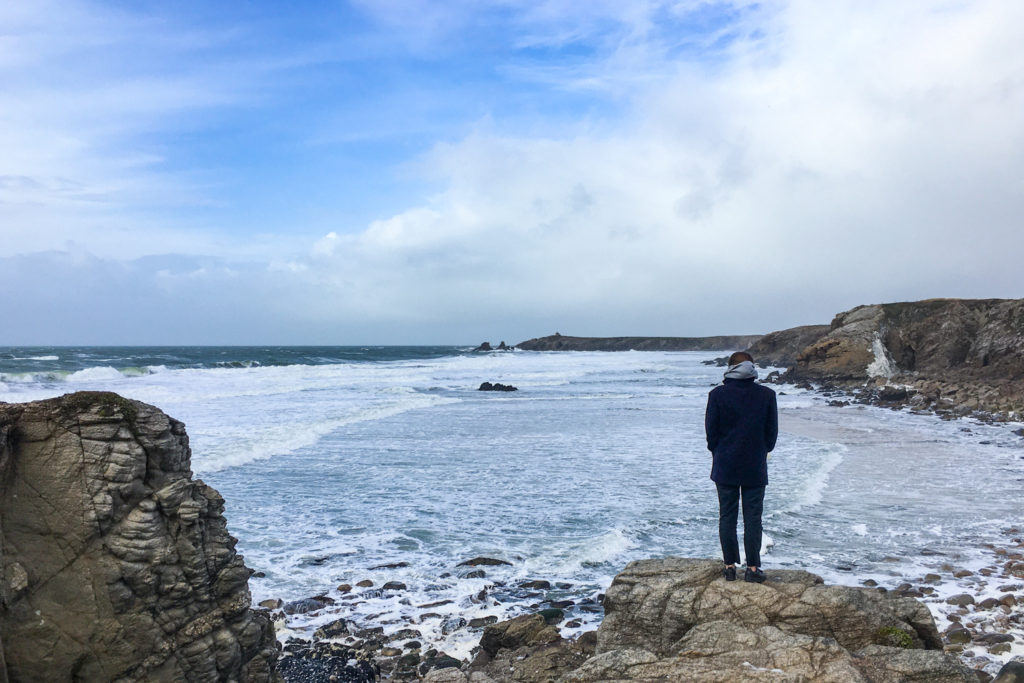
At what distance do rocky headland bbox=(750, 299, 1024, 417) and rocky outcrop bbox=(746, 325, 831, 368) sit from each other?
16937mm

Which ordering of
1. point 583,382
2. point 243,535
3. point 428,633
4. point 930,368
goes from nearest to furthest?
point 428,633 → point 243,535 → point 930,368 → point 583,382

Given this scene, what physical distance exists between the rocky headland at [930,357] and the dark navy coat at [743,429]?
79.2 feet

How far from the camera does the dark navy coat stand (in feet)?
19.5

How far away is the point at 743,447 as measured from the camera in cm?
596

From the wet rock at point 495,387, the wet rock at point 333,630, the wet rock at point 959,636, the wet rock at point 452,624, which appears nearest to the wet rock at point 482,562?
the wet rock at point 452,624

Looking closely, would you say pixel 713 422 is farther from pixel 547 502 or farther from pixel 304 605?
pixel 547 502

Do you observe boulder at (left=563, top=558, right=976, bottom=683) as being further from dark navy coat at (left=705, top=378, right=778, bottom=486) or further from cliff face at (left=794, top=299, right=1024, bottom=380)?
cliff face at (left=794, top=299, right=1024, bottom=380)

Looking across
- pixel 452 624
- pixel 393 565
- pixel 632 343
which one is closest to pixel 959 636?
pixel 452 624

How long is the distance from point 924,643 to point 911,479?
10503mm

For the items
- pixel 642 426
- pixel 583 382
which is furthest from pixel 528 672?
pixel 583 382

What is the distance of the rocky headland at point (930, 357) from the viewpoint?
1156 inches

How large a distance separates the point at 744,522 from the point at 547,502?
6.96 metres

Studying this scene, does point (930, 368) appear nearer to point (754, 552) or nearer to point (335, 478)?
point (335, 478)

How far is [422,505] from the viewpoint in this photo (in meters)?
12.6
